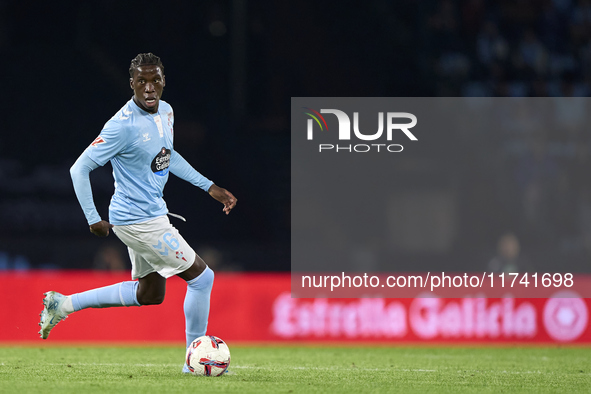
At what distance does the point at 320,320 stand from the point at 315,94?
527 cm

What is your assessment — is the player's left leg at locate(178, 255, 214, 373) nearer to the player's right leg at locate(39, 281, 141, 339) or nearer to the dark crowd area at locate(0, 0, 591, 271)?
the player's right leg at locate(39, 281, 141, 339)

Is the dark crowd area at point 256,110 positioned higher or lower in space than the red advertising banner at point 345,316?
higher

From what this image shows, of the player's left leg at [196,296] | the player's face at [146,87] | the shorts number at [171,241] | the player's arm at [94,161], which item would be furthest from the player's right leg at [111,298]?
the player's face at [146,87]

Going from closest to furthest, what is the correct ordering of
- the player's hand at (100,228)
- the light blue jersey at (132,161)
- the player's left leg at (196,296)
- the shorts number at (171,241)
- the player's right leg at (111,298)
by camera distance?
the player's hand at (100,228) → the light blue jersey at (132,161) → the shorts number at (171,241) → the player's left leg at (196,296) → the player's right leg at (111,298)

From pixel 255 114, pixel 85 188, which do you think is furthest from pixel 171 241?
pixel 255 114

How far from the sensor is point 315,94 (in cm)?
1473

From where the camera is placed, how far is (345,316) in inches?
419

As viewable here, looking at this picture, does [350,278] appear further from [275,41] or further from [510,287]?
[275,41]

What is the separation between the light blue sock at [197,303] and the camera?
233 inches

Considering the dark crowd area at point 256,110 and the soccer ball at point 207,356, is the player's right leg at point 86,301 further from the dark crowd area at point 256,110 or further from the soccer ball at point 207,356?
the dark crowd area at point 256,110

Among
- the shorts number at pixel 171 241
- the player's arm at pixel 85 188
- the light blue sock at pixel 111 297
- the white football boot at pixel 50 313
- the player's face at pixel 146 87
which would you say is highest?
the player's face at pixel 146 87

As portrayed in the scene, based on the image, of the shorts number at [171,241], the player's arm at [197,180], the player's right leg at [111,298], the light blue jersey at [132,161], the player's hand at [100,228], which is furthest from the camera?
the player's arm at [197,180]

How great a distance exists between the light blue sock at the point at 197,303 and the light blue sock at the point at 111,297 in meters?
0.44

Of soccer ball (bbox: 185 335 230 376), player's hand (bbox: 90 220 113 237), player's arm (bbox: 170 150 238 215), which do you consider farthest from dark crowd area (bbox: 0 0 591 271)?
player's hand (bbox: 90 220 113 237)
